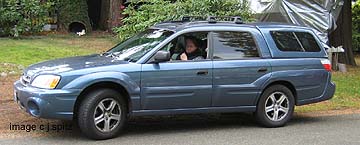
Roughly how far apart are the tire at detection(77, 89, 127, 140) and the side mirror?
2.29 feet

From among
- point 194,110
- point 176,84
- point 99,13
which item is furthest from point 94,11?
point 176,84

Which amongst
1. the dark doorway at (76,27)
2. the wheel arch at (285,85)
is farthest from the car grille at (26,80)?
the dark doorway at (76,27)

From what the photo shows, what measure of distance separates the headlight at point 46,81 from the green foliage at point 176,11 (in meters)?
5.30

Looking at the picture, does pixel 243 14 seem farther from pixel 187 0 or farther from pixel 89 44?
pixel 89 44

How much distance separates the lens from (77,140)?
22.9ft

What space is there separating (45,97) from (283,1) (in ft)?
32.6

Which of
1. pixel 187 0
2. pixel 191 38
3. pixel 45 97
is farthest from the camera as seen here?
pixel 187 0

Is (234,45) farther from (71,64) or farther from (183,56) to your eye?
(71,64)

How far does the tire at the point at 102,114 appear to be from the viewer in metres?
6.87

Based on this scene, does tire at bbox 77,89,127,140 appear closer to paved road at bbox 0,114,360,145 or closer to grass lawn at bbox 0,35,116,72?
paved road at bbox 0,114,360,145

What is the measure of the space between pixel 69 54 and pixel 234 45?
8547mm

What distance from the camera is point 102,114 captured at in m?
7.00

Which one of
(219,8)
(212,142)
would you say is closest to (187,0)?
(219,8)

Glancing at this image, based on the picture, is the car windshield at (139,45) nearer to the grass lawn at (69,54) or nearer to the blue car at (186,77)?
the blue car at (186,77)
